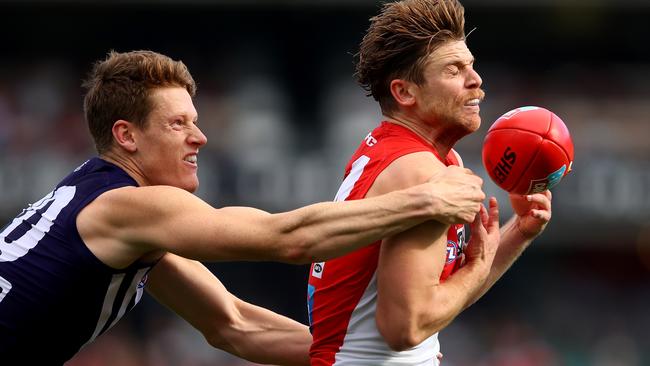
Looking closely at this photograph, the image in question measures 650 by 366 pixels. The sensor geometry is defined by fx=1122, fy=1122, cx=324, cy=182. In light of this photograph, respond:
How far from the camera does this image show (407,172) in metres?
5.02

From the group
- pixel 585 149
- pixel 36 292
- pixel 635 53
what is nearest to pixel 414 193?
pixel 36 292

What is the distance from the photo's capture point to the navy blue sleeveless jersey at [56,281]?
5242 mm

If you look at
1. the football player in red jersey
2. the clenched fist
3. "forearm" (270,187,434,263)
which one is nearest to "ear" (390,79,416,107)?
the football player in red jersey

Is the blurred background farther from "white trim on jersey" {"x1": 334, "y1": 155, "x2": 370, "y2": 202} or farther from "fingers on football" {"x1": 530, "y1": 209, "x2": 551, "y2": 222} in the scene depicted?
"white trim on jersey" {"x1": 334, "y1": 155, "x2": 370, "y2": 202}

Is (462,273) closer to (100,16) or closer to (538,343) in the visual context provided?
(538,343)

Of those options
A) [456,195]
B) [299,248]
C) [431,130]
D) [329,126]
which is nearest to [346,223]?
[299,248]

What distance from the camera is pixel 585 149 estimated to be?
763 inches

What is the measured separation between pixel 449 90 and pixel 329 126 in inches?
589

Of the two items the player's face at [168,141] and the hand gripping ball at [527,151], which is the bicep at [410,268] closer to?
the hand gripping ball at [527,151]

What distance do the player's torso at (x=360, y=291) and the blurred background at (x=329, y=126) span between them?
12301 millimetres

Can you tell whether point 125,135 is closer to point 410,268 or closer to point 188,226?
point 188,226

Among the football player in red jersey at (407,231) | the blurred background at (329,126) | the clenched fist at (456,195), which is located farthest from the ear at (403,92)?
the blurred background at (329,126)

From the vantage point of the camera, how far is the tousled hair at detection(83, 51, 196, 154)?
550 centimetres

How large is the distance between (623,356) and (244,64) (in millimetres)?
8705
